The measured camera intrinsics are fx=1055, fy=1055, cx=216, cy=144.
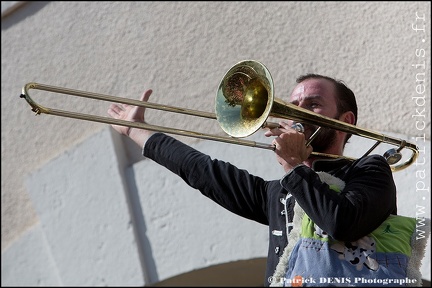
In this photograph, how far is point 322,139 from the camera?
3229mm

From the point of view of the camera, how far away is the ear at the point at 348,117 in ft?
10.9

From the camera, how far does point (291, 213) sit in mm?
3016

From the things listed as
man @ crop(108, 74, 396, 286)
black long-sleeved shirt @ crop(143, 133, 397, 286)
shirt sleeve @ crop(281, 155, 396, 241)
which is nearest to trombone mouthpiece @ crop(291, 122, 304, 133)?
man @ crop(108, 74, 396, 286)

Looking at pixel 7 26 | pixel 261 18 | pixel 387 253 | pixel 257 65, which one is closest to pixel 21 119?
pixel 7 26

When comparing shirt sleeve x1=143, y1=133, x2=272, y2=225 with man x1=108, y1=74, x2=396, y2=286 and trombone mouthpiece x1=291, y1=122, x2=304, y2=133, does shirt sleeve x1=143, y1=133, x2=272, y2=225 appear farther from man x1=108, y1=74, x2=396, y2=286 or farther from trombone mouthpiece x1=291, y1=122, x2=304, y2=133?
trombone mouthpiece x1=291, y1=122, x2=304, y2=133

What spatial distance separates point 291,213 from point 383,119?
1.80 meters

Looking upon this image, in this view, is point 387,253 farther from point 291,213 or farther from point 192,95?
point 192,95

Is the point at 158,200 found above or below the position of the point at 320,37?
below

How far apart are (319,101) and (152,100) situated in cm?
200

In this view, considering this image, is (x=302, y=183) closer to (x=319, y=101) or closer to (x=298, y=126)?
(x=298, y=126)

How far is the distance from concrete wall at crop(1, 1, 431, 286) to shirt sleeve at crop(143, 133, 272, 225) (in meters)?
1.38

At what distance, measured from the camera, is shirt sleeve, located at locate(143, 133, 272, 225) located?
321cm

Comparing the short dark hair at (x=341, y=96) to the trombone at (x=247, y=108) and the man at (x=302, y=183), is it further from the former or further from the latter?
the trombone at (x=247, y=108)

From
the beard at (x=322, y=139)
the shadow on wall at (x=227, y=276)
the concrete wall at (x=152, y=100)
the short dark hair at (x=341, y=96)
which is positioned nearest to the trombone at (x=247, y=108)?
the beard at (x=322, y=139)
